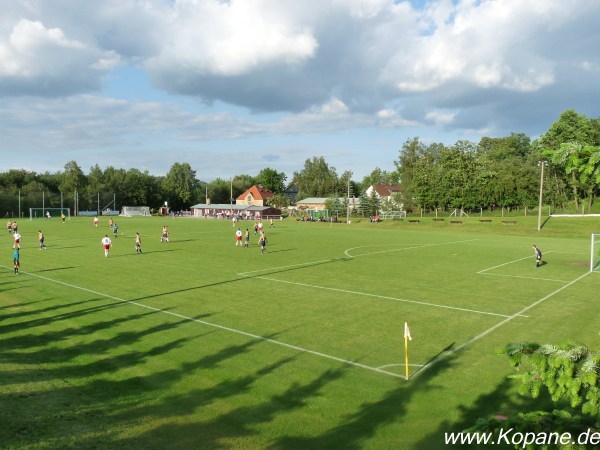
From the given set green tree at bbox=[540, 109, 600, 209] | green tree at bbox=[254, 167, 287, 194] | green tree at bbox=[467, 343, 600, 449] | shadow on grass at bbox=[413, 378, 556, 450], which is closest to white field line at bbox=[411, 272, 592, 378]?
shadow on grass at bbox=[413, 378, 556, 450]

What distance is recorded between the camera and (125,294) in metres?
20.5

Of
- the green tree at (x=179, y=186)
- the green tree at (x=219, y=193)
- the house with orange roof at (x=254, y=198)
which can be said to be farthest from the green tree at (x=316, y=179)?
the green tree at (x=179, y=186)

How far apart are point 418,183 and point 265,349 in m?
93.1

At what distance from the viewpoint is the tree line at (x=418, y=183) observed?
89.6 meters

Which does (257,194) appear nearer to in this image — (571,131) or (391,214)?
(391,214)

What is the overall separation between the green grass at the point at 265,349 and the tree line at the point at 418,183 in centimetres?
5166

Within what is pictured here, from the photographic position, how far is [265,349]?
43.7ft

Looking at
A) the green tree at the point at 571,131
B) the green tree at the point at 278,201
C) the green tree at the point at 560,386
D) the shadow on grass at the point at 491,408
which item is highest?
the green tree at the point at 571,131

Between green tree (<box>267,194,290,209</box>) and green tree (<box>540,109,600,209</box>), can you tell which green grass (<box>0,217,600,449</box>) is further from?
green tree (<box>267,194,290,209</box>)

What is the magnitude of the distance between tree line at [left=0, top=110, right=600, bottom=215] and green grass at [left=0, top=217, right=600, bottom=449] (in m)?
51.7

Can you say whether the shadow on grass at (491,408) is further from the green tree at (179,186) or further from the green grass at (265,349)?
the green tree at (179,186)

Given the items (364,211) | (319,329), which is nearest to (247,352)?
(319,329)

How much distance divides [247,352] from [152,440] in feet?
16.0

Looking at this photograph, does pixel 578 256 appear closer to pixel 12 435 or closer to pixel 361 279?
pixel 361 279
